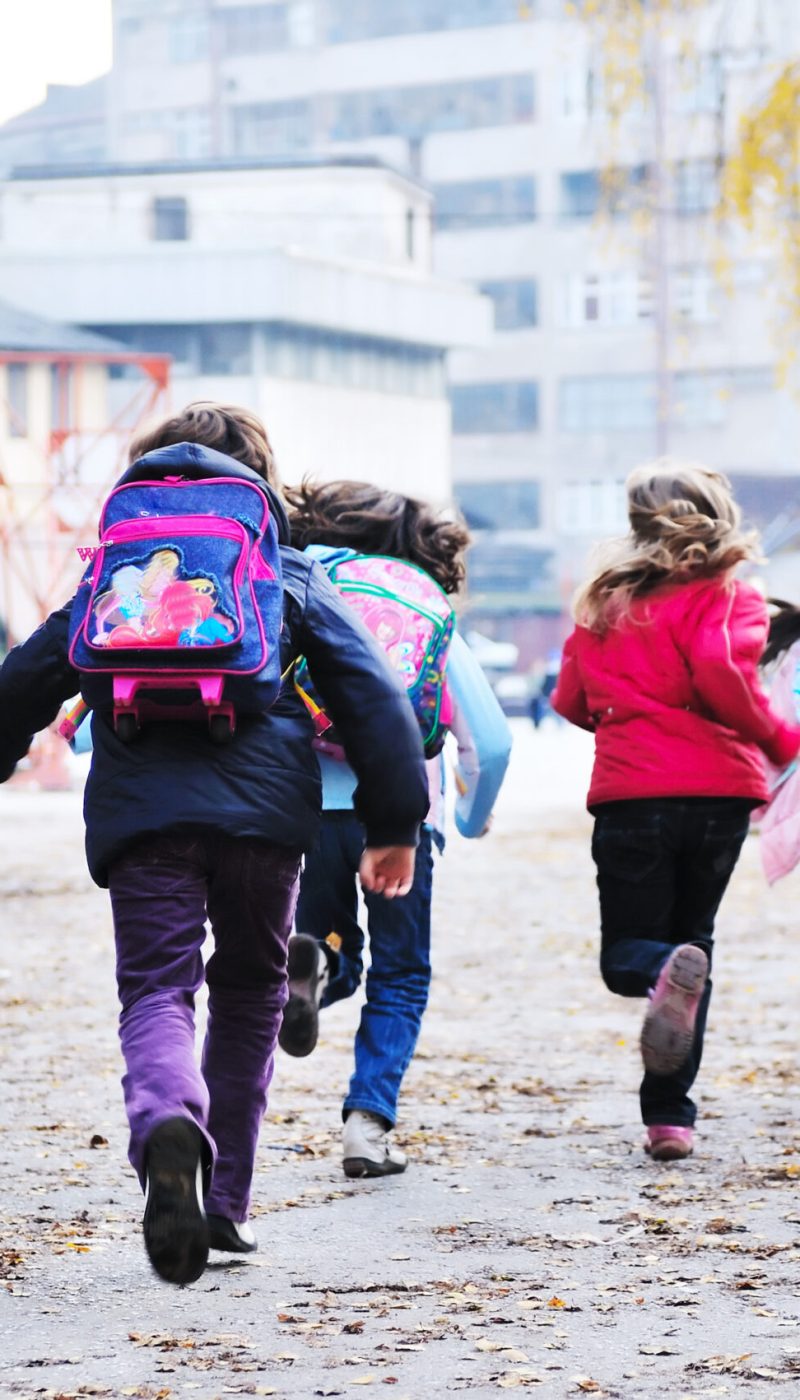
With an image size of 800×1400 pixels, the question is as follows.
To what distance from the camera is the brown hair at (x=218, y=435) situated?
4621 millimetres

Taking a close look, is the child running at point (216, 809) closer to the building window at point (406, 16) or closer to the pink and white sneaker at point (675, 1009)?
the pink and white sneaker at point (675, 1009)

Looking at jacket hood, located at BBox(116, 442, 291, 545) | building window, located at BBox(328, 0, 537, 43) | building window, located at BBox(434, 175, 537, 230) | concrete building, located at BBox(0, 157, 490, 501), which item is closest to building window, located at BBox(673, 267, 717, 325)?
building window, located at BBox(434, 175, 537, 230)

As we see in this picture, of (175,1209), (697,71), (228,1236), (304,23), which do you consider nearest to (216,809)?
(175,1209)

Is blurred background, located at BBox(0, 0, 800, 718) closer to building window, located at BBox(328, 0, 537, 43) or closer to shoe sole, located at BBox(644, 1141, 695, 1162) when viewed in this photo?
building window, located at BBox(328, 0, 537, 43)

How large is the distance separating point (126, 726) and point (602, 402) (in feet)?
252

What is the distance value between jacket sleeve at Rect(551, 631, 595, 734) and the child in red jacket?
2.9 inches

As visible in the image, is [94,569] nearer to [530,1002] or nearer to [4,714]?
[4,714]

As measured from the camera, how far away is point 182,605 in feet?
13.6

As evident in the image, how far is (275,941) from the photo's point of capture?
453cm

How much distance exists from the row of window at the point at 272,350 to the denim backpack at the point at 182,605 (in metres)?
55.2

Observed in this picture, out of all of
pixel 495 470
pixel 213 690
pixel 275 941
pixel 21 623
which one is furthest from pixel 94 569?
pixel 495 470

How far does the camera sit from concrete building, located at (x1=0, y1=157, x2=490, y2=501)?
58.7 metres

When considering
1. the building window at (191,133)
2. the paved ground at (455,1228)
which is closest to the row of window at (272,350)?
the building window at (191,133)

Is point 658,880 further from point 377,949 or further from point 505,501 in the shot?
point 505,501
